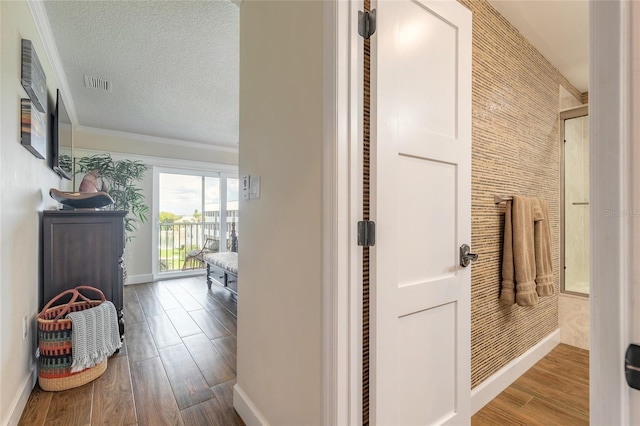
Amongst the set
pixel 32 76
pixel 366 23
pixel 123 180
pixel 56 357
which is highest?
pixel 32 76

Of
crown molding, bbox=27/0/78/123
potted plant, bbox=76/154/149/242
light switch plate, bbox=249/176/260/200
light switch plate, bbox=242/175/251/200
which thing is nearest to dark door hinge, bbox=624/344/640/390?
light switch plate, bbox=249/176/260/200

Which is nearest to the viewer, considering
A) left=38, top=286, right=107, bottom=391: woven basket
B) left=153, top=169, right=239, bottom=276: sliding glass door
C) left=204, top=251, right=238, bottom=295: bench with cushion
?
left=38, top=286, right=107, bottom=391: woven basket

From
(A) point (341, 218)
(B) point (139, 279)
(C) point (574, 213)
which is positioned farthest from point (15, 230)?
(C) point (574, 213)

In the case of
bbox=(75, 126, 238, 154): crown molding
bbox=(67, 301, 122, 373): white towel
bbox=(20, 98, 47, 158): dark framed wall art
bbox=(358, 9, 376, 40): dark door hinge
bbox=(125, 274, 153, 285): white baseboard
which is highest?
bbox=(75, 126, 238, 154): crown molding

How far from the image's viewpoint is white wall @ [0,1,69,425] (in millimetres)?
1476

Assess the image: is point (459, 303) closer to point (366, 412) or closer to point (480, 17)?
point (366, 412)

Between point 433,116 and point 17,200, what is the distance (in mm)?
2311

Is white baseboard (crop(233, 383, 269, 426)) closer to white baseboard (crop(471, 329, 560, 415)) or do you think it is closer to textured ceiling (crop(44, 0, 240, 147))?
white baseboard (crop(471, 329, 560, 415))

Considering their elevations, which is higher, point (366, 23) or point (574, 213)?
point (366, 23)

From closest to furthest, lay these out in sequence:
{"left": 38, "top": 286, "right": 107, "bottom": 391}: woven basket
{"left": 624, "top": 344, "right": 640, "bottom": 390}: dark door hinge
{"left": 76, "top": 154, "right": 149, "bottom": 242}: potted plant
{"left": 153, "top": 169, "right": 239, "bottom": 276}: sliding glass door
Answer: {"left": 624, "top": 344, "right": 640, "bottom": 390}: dark door hinge, {"left": 38, "top": 286, "right": 107, "bottom": 391}: woven basket, {"left": 76, "top": 154, "right": 149, "bottom": 242}: potted plant, {"left": 153, "top": 169, "right": 239, "bottom": 276}: sliding glass door

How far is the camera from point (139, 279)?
4824 mm

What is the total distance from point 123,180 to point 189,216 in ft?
4.39

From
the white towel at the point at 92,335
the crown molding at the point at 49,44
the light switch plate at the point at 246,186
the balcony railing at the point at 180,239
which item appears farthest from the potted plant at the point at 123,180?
the light switch plate at the point at 246,186

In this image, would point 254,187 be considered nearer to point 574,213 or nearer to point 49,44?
point 49,44
